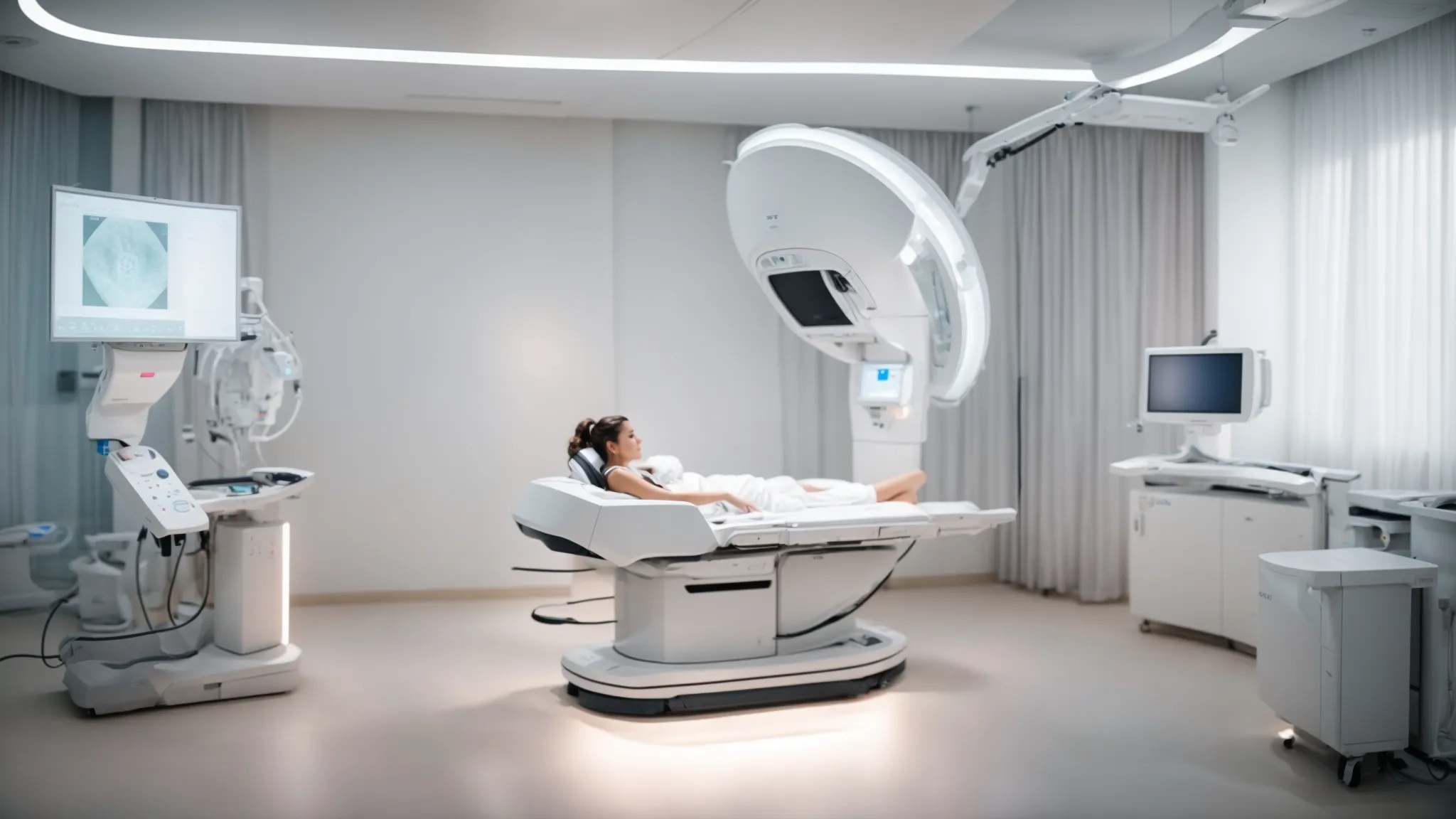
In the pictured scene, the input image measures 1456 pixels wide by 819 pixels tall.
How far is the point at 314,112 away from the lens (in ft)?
17.7

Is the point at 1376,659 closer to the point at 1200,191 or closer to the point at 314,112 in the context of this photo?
the point at 1200,191

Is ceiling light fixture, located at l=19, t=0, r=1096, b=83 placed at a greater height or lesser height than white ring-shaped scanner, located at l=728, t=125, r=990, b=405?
greater

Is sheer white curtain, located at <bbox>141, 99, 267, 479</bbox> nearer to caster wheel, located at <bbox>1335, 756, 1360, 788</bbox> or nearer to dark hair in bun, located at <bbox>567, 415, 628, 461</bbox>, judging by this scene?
dark hair in bun, located at <bbox>567, 415, 628, 461</bbox>

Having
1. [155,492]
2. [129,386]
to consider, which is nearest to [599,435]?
[155,492]

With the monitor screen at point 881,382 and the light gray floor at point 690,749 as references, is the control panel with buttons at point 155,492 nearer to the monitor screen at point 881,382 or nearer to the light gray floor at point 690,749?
the light gray floor at point 690,749

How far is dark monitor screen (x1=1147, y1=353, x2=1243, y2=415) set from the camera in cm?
456

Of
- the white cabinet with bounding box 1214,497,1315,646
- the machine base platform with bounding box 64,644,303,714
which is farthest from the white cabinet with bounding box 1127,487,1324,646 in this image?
the machine base platform with bounding box 64,644,303,714

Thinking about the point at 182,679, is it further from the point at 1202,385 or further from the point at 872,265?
the point at 1202,385

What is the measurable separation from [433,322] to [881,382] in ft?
7.93

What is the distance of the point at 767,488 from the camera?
426cm

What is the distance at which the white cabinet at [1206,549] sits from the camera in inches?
171

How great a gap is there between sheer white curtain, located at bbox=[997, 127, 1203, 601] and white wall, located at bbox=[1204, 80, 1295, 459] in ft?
1.02

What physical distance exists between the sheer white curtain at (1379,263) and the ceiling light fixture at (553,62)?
1.17 m

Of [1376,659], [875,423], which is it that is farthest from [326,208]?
[1376,659]
